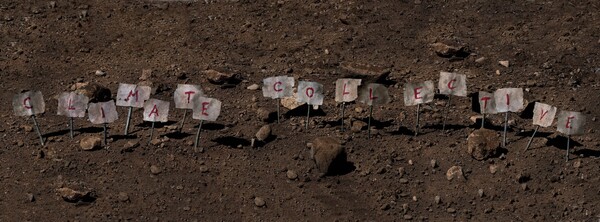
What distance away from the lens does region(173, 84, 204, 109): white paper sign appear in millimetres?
13164

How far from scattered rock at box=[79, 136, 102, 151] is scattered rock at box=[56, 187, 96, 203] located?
108cm

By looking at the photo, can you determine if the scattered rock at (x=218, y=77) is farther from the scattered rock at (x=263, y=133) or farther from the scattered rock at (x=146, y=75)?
the scattered rock at (x=263, y=133)

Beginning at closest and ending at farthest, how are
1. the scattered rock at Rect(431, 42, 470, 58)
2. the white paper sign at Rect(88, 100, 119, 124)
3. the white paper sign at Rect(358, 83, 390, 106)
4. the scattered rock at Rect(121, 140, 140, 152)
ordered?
1. the scattered rock at Rect(121, 140, 140, 152)
2. the white paper sign at Rect(88, 100, 119, 124)
3. the white paper sign at Rect(358, 83, 390, 106)
4. the scattered rock at Rect(431, 42, 470, 58)

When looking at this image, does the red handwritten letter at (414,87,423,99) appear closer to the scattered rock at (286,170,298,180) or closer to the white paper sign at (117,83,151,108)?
the scattered rock at (286,170,298,180)

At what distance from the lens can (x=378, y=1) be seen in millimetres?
17547

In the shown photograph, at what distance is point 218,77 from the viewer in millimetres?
14836

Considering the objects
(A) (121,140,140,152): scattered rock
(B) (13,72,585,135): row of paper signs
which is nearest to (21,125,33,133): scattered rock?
(B) (13,72,585,135): row of paper signs

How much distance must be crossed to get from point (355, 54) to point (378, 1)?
2039 millimetres

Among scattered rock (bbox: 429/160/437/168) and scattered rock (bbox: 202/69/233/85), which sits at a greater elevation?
scattered rock (bbox: 202/69/233/85)

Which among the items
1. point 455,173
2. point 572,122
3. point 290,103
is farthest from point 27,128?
point 572,122

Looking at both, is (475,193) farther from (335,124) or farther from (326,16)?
(326,16)

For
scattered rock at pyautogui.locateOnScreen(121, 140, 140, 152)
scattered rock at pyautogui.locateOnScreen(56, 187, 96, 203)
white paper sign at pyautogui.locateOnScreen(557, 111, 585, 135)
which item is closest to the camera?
scattered rock at pyautogui.locateOnScreen(56, 187, 96, 203)

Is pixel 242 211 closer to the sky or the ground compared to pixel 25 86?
closer to the ground

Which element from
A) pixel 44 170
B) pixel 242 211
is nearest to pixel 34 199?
pixel 44 170
